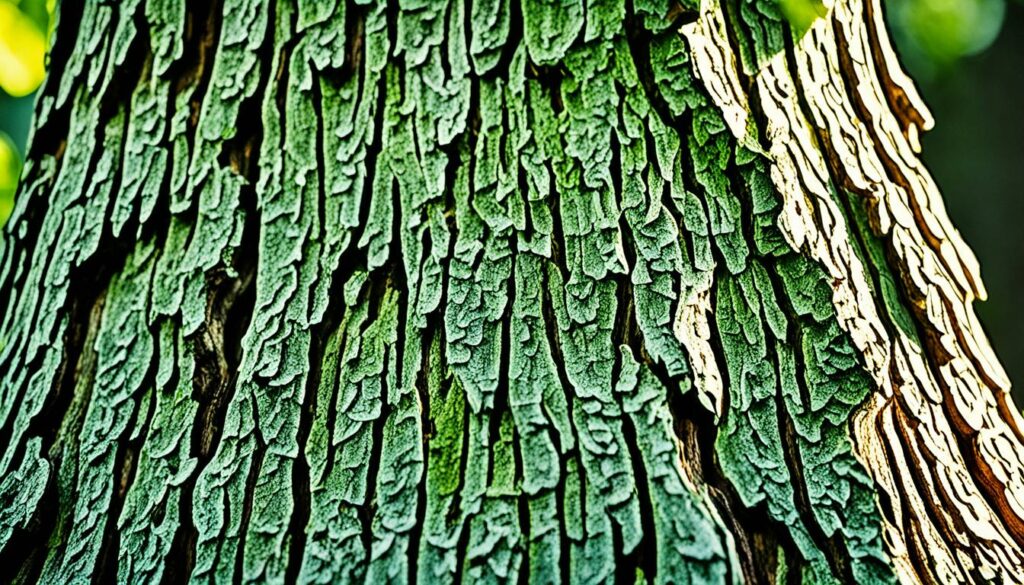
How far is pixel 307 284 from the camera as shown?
1.00m

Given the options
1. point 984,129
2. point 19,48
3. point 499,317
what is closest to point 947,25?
point 984,129

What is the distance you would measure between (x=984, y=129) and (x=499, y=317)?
3.49m

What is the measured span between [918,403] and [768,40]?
1.69 ft

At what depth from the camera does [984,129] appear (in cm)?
356

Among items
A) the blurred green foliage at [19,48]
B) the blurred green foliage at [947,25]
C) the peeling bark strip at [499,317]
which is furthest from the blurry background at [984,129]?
the peeling bark strip at [499,317]

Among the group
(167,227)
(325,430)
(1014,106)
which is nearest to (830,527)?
(325,430)

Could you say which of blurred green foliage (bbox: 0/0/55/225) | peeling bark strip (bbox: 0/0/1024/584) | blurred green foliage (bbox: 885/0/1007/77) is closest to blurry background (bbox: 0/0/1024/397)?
blurred green foliage (bbox: 885/0/1007/77)

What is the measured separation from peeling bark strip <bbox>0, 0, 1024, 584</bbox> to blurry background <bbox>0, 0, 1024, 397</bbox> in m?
2.44

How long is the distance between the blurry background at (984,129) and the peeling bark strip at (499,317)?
2.44 metres

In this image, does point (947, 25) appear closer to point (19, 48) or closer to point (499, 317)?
point (499, 317)

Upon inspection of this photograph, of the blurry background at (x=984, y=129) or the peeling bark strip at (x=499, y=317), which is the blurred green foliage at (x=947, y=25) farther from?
the peeling bark strip at (x=499, y=317)

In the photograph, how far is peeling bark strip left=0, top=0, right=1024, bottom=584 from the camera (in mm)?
865

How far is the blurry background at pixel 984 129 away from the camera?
321 centimetres

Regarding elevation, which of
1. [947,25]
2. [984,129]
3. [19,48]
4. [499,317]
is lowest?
[499,317]
